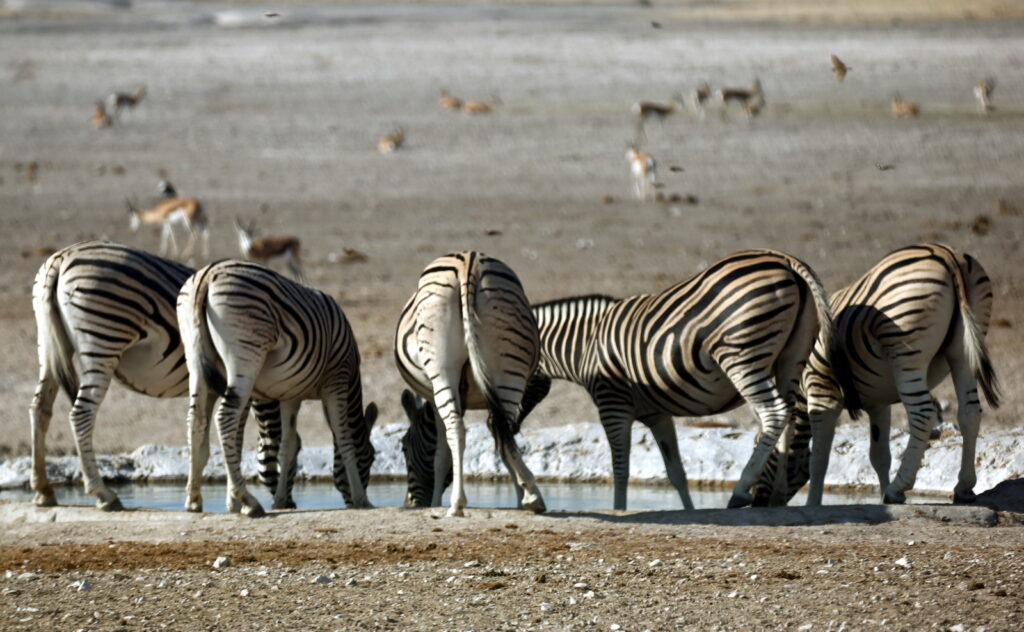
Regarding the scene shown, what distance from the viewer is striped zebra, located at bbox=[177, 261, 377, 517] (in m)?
8.75

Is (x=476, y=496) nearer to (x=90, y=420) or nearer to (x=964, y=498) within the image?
(x=90, y=420)

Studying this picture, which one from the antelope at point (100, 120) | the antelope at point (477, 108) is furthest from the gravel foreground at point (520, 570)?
the antelope at point (100, 120)

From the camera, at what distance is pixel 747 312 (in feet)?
28.1

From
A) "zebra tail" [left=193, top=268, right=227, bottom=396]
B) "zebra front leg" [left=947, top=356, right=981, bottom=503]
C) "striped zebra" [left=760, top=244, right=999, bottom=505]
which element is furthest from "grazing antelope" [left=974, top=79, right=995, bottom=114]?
"zebra tail" [left=193, top=268, right=227, bottom=396]

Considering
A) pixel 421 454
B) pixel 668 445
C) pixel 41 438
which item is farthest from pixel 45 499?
pixel 668 445

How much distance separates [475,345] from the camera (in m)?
8.66

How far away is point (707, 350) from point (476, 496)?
2676 mm

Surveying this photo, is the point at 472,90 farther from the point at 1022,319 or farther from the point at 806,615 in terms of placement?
the point at 806,615

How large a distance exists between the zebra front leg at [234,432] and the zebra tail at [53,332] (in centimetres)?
118

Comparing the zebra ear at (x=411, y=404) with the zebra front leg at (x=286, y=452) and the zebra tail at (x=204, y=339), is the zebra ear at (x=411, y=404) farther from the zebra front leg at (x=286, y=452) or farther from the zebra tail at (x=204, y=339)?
the zebra tail at (x=204, y=339)

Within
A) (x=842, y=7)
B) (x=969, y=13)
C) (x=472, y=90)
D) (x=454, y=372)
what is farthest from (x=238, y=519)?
(x=842, y=7)

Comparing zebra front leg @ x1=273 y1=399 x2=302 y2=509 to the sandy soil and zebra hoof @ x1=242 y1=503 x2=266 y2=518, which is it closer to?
zebra hoof @ x1=242 y1=503 x2=266 y2=518

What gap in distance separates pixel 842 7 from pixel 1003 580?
46776 mm

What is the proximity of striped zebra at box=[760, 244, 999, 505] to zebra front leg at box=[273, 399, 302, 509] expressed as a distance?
3.35m
